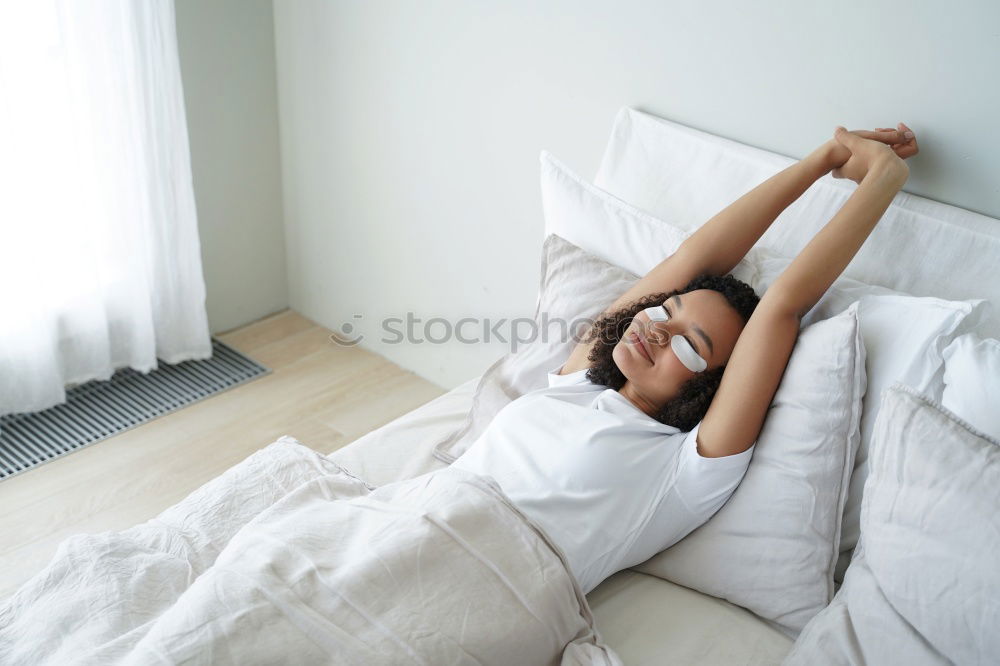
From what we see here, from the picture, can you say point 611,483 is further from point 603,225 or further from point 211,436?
point 211,436

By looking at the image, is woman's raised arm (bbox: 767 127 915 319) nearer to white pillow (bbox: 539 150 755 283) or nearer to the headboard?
the headboard

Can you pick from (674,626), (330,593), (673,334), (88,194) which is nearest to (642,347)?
(673,334)

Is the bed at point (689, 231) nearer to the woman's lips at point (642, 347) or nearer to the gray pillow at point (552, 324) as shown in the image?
the gray pillow at point (552, 324)

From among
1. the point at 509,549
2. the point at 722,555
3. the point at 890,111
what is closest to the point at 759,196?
the point at 890,111

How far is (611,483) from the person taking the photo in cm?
132

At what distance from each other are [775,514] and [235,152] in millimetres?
1843

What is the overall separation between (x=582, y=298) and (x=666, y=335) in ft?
0.84

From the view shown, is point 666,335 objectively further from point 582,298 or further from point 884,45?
point 884,45

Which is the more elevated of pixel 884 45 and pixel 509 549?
pixel 884 45

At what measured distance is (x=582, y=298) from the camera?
5.31ft

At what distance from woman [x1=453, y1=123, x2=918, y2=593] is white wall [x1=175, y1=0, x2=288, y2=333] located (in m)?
1.40

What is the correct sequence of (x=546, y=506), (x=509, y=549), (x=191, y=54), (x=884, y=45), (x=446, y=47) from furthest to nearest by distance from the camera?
(x=191, y=54) → (x=446, y=47) → (x=884, y=45) → (x=546, y=506) → (x=509, y=549)

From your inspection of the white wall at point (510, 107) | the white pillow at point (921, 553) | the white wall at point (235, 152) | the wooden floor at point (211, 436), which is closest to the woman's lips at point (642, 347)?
the white pillow at point (921, 553)

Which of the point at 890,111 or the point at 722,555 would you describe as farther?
the point at 890,111
